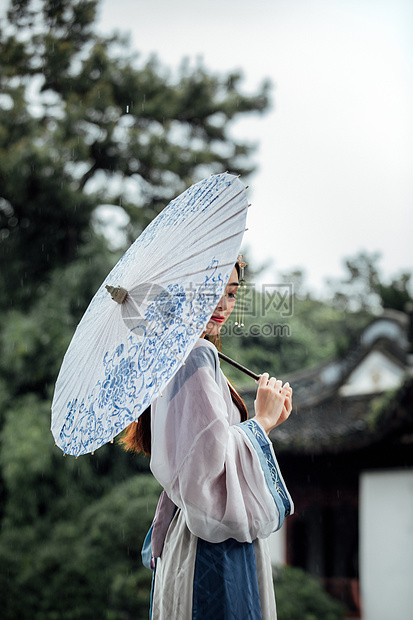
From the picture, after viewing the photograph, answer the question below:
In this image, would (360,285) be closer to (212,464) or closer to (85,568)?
(85,568)

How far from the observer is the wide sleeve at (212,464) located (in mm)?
1232

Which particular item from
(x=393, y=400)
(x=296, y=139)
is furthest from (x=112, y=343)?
(x=296, y=139)

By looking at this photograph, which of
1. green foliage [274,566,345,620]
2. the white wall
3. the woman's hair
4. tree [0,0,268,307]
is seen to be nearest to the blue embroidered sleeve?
the woman's hair

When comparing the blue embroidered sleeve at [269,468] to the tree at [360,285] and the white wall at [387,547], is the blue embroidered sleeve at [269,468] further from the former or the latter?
the tree at [360,285]

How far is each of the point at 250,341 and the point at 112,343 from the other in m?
7.81

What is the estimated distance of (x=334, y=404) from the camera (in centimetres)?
692

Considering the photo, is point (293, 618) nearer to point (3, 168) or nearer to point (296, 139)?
point (3, 168)

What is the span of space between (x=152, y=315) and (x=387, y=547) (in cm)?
496

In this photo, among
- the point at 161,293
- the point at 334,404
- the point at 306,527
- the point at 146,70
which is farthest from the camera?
the point at 146,70

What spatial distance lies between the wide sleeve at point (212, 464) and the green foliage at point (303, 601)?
448 cm

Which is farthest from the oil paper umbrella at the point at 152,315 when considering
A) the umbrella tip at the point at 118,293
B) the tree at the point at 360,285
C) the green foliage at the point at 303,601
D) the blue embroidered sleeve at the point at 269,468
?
the tree at the point at 360,285

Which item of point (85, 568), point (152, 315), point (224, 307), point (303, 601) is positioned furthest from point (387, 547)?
point (152, 315)

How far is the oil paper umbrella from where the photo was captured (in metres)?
1.25

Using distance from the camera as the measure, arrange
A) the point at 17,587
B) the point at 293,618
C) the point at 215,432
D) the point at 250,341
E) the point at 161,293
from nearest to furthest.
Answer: the point at 215,432, the point at 161,293, the point at 293,618, the point at 17,587, the point at 250,341
